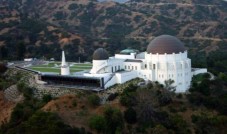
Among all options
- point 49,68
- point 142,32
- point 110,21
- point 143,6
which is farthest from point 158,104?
point 143,6

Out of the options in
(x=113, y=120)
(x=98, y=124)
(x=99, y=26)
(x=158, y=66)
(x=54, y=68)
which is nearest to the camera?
(x=98, y=124)

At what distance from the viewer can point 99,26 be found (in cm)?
14850

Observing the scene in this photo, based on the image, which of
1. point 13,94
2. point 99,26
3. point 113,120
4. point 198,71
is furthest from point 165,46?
point 99,26

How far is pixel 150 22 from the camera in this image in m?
141

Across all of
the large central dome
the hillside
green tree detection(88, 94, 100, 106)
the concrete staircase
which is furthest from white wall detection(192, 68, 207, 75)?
the hillside

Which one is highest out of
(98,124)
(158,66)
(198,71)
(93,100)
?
(158,66)

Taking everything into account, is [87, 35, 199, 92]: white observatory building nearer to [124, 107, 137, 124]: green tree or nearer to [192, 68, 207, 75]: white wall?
[192, 68, 207, 75]: white wall

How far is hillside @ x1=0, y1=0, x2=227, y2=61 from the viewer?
348 ft

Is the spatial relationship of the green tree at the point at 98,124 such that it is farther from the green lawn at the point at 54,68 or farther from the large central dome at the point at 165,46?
the green lawn at the point at 54,68

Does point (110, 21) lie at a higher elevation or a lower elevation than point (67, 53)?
higher

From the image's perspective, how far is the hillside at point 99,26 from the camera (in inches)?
4173

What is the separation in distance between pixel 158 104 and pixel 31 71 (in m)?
23.9

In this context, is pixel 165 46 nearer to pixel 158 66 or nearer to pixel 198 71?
pixel 158 66

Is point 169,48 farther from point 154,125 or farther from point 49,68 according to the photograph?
point 49,68
